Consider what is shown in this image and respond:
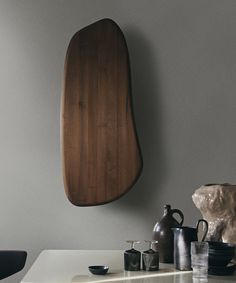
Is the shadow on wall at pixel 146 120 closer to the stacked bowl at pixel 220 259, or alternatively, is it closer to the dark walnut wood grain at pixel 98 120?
the dark walnut wood grain at pixel 98 120

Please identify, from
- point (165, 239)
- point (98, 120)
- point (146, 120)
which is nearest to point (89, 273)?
point (165, 239)

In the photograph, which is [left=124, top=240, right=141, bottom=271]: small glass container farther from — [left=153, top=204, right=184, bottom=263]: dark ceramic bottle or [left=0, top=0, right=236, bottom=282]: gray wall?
[left=0, top=0, right=236, bottom=282]: gray wall

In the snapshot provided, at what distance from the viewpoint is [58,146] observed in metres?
2.59

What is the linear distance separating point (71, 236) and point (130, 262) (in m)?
0.73

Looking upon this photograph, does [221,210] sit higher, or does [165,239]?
[221,210]

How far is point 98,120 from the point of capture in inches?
98.3

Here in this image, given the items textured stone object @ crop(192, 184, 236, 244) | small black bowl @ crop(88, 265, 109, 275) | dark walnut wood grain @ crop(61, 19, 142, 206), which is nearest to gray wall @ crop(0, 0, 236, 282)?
dark walnut wood grain @ crop(61, 19, 142, 206)

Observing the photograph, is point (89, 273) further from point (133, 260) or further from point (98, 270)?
point (133, 260)

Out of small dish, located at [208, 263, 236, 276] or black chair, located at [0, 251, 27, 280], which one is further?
black chair, located at [0, 251, 27, 280]

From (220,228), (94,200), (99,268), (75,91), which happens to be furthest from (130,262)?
(75,91)

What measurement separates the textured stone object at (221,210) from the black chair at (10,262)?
827 millimetres

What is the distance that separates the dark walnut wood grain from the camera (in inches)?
96.7

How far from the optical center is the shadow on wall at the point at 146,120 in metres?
2.57

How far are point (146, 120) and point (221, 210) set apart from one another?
767 millimetres
